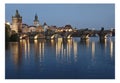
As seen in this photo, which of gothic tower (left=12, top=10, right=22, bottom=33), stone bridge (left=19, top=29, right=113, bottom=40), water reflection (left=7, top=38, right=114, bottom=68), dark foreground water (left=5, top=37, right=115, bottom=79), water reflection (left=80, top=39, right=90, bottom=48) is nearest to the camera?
dark foreground water (left=5, top=37, right=115, bottom=79)

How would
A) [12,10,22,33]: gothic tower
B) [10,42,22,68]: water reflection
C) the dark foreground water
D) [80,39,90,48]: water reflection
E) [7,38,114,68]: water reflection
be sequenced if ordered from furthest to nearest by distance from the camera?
[80,39,90,48]: water reflection → [7,38,114,68]: water reflection → [10,42,22,68]: water reflection → [12,10,22,33]: gothic tower → the dark foreground water

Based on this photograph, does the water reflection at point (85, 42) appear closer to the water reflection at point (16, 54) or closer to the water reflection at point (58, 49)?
the water reflection at point (58, 49)

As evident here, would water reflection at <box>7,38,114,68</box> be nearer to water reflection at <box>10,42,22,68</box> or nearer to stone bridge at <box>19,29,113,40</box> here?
water reflection at <box>10,42,22,68</box>

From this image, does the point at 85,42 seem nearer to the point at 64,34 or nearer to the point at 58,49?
the point at 58,49

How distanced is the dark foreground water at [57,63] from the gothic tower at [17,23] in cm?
19

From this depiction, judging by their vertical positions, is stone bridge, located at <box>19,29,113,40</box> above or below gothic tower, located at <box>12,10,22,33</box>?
below

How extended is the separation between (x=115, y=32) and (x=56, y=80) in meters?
0.98

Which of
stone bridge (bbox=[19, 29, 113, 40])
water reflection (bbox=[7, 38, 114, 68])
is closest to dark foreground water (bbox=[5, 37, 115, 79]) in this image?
water reflection (bbox=[7, 38, 114, 68])

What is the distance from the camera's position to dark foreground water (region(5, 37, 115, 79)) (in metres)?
5.75

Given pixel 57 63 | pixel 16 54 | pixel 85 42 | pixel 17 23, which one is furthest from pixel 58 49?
pixel 17 23

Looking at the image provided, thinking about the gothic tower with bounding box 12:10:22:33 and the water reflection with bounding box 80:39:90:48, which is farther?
the water reflection with bounding box 80:39:90:48

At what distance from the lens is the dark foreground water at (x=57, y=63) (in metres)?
5.75

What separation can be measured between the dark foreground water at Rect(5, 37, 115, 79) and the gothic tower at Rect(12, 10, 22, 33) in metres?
0.19

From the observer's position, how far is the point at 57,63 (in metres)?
6.25
